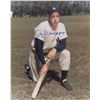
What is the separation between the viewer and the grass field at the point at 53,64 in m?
4.19

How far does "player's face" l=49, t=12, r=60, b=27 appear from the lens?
4188 mm

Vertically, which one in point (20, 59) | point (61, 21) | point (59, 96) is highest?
Result: point (61, 21)

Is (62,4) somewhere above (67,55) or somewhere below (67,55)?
above

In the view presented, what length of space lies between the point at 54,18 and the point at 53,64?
1.15ft

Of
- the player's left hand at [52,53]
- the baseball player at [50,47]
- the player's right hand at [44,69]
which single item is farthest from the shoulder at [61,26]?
the player's right hand at [44,69]

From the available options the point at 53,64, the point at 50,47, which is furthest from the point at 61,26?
the point at 53,64

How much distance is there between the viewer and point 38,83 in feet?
13.8

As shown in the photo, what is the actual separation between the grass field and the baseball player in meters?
0.03

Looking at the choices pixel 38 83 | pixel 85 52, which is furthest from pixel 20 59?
pixel 85 52

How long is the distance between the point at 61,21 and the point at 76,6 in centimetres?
17

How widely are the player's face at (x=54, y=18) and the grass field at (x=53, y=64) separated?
0.04 m

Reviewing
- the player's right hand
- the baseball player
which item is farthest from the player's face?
the player's right hand

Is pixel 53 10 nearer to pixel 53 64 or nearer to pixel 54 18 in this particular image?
pixel 54 18
